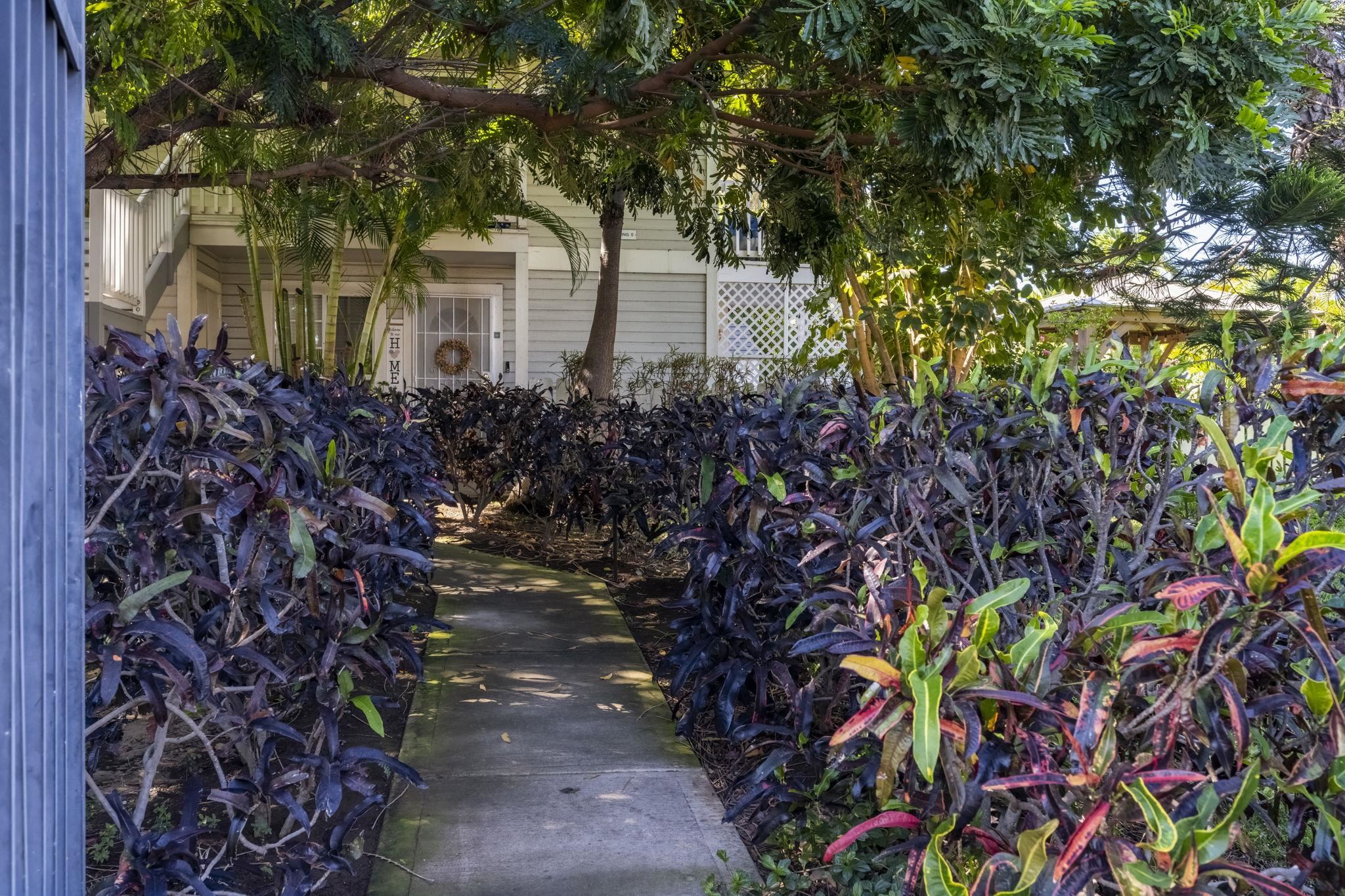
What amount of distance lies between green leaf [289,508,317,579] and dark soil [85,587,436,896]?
89 cm

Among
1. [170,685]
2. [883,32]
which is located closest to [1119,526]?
[883,32]

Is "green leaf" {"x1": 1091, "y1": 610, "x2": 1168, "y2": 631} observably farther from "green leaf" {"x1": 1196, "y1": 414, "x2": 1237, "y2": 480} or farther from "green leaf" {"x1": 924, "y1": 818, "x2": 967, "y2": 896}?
"green leaf" {"x1": 924, "y1": 818, "x2": 967, "y2": 896}

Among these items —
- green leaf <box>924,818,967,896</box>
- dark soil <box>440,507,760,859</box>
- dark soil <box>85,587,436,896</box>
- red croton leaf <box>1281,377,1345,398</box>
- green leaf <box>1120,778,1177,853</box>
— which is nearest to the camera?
green leaf <box>1120,778,1177,853</box>

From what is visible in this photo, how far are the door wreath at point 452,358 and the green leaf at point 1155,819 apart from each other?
13833 mm

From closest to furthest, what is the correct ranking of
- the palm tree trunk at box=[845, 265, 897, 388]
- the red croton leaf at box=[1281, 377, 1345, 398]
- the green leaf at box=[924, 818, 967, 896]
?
the green leaf at box=[924, 818, 967, 896] < the red croton leaf at box=[1281, 377, 1345, 398] < the palm tree trunk at box=[845, 265, 897, 388]

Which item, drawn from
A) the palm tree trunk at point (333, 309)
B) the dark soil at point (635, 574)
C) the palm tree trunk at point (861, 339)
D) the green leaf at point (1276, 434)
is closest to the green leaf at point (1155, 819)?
the green leaf at point (1276, 434)

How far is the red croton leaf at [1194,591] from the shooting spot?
1.53m

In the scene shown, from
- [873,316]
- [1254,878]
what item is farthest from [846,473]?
[873,316]

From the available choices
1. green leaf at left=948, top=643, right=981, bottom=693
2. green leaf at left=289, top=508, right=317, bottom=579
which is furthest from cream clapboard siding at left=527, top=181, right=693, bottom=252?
green leaf at left=948, top=643, right=981, bottom=693

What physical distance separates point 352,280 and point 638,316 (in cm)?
417

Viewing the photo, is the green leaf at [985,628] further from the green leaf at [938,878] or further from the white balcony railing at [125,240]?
the white balcony railing at [125,240]

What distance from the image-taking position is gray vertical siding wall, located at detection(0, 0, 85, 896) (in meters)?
1.60

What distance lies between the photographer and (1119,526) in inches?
134

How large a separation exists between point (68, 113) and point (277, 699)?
230cm
